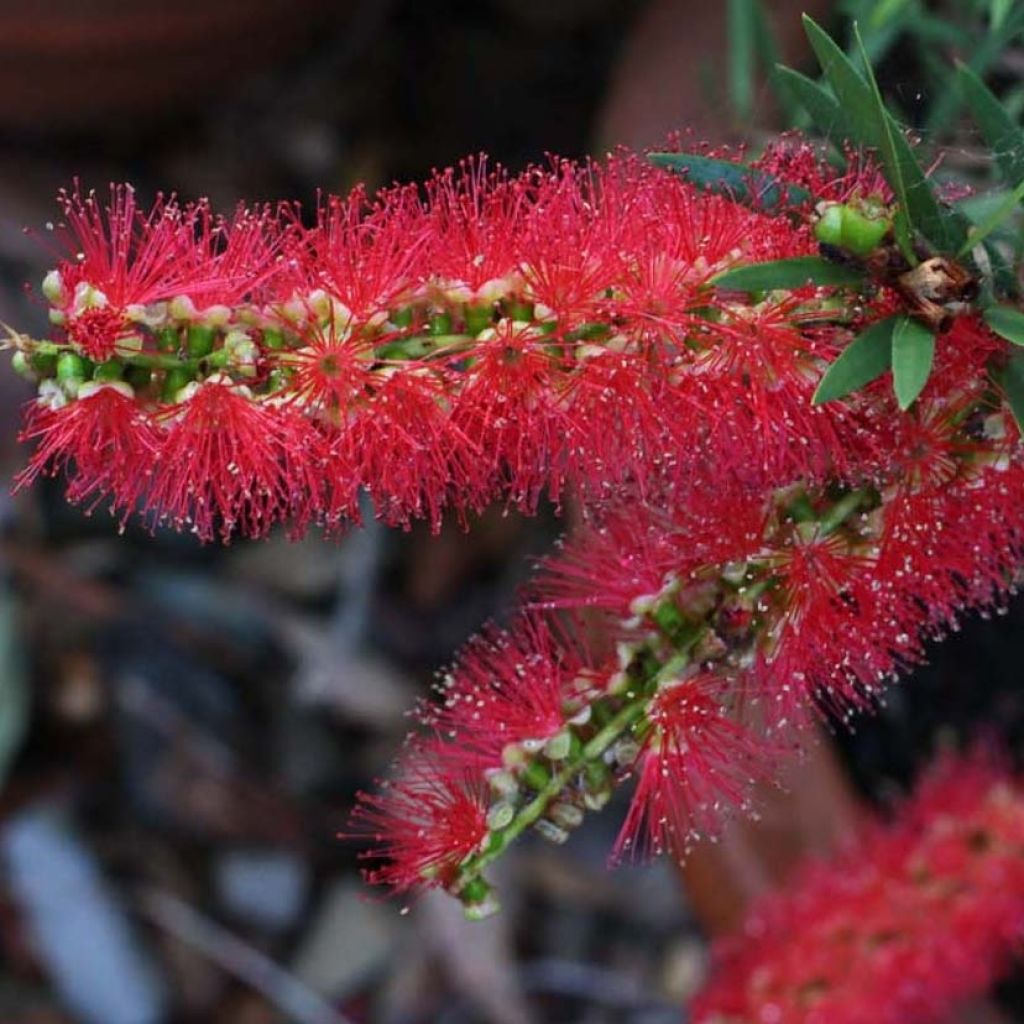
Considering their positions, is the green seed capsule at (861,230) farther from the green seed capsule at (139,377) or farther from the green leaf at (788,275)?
the green seed capsule at (139,377)

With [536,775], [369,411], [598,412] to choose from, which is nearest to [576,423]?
[598,412]

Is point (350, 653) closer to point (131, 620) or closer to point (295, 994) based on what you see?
point (131, 620)

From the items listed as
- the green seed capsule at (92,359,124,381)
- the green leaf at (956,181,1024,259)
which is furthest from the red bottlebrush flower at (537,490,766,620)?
the green seed capsule at (92,359,124,381)

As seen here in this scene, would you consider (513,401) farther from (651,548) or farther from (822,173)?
(822,173)

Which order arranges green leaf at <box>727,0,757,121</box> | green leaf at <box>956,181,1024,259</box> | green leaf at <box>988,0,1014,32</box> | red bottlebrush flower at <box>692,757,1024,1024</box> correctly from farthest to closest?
red bottlebrush flower at <box>692,757,1024,1024</box> < green leaf at <box>727,0,757,121</box> < green leaf at <box>988,0,1014,32</box> < green leaf at <box>956,181,1024,259</box>

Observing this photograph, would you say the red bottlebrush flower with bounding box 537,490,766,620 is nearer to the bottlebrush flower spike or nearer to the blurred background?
the bottlebrush flower spike

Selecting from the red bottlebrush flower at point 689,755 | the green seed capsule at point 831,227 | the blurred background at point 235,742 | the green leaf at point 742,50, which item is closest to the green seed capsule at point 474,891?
the red bottlebrush flower at point 689,755
